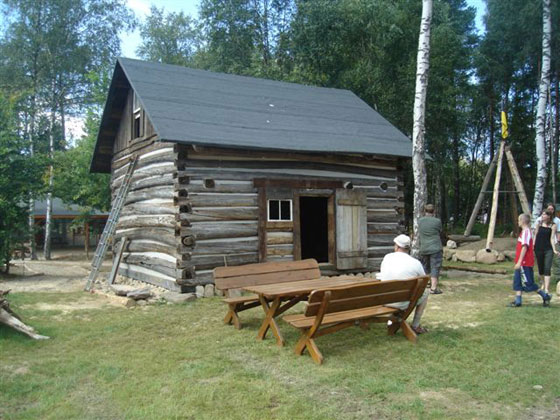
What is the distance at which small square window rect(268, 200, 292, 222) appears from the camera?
37.4 ft

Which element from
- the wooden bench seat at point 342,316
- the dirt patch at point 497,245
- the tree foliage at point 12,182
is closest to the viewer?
the wooden bench seat at point 342,316

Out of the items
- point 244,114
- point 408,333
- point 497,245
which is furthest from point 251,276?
point 497,245

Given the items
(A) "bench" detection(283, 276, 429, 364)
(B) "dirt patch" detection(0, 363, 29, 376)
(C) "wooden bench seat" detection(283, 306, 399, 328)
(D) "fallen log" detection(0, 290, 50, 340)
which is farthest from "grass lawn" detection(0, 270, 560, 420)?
(C) "wooden bench seat" detection(283, 306, 399, 328)

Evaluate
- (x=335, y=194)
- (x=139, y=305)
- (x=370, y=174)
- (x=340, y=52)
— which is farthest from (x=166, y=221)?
(x=340, y=52)

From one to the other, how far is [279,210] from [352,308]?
5992mm

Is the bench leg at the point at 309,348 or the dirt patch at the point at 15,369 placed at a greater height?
the bench leg at the point at 309,348

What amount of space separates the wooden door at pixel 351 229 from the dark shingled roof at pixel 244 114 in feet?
3.94

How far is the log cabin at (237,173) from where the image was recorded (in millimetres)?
10383

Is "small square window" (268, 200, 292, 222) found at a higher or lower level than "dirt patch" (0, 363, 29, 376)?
higher

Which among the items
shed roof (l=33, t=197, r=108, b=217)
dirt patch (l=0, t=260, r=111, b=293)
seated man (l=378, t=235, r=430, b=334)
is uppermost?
shed roof (l=33, t=197, r=108, b=217)

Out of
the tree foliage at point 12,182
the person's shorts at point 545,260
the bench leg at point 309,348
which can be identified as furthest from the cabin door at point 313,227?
the bench leg at point 309,348

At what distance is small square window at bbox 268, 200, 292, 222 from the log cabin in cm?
2

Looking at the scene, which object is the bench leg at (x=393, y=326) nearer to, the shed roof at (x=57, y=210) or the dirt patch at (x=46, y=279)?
the dirt patch at (x=46, y=279)

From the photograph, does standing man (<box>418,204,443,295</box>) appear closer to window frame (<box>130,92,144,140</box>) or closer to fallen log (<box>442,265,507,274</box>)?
fallen log (<box>442,265,507,274</box>)
